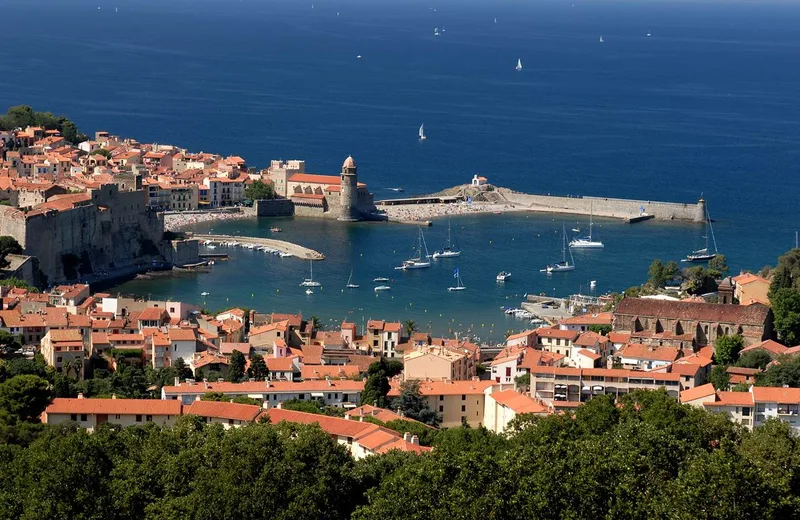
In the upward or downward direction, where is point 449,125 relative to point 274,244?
upward

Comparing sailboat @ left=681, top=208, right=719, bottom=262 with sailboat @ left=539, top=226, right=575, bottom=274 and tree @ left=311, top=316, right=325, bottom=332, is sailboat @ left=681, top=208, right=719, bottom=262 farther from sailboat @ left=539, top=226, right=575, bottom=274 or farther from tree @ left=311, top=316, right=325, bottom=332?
tree @ left=311, top=316, right=325, bottom=332

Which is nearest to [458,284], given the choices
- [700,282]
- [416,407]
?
[700,282]

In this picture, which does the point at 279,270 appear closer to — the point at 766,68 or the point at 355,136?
the point at 355,136

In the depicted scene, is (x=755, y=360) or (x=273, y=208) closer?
(x=755, y=360)

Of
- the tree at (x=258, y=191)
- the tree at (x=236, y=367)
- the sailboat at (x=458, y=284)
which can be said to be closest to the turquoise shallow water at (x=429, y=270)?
the sailboat at (x=458, y=284)

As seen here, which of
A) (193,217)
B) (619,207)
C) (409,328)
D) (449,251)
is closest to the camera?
(409,328)

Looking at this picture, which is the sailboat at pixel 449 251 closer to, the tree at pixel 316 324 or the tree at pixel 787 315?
the tree at pixel 316 324

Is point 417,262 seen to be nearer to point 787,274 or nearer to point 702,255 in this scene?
point 702,255

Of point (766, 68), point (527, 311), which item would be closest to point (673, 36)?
point (766, 68)
